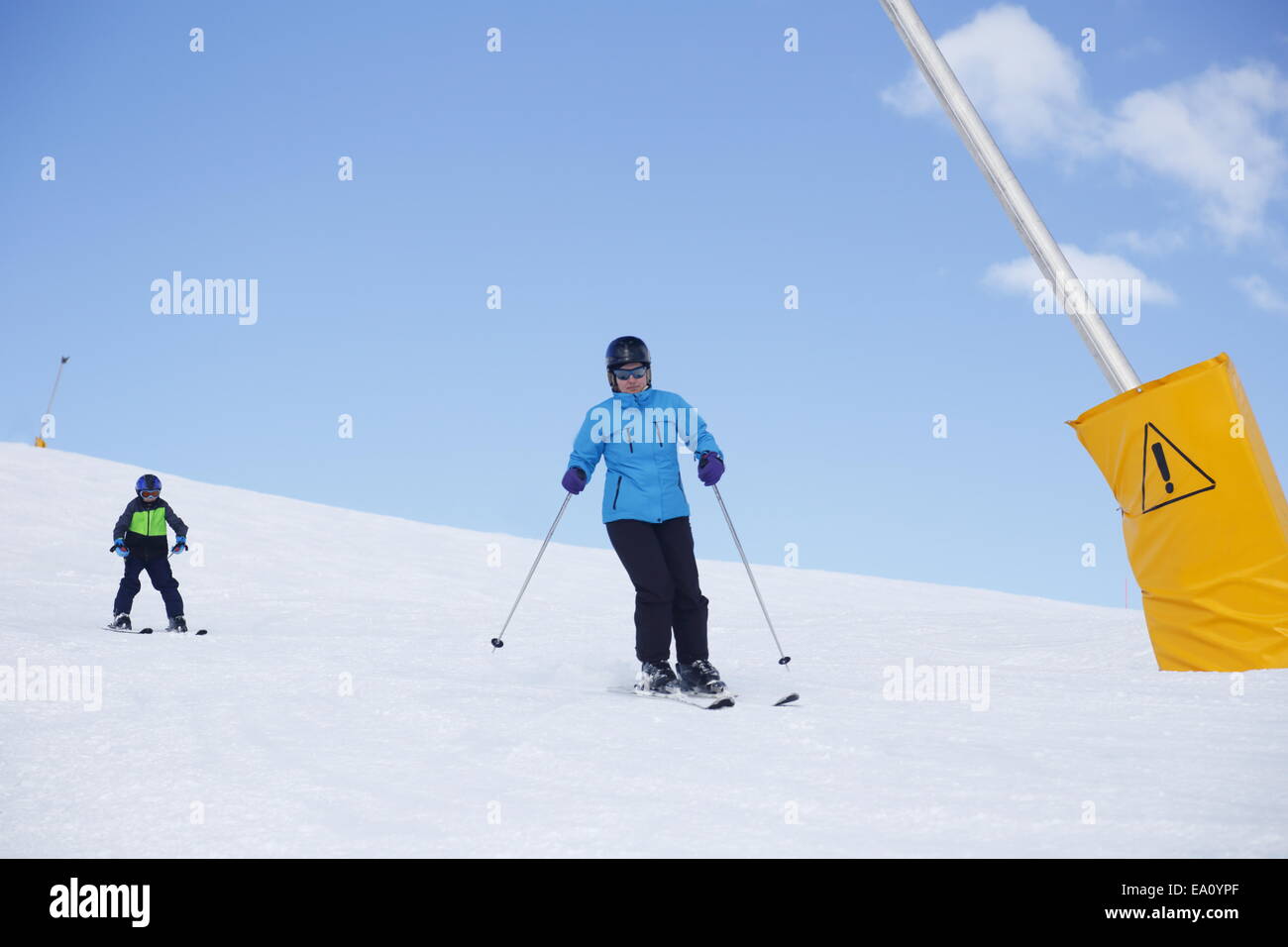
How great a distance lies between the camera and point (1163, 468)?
5.42 meters

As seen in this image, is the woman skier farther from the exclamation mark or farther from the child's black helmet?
the exclamation mark

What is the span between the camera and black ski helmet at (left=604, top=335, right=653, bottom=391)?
542cm

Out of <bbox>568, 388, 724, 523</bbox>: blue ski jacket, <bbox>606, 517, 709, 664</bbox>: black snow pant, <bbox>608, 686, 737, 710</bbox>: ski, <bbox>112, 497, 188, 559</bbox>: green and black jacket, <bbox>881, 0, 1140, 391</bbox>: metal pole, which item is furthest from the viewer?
<bbox>112, 497, 188, 559</bbox>: green and black jacket

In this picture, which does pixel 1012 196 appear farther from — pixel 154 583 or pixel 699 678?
pixel 154 583

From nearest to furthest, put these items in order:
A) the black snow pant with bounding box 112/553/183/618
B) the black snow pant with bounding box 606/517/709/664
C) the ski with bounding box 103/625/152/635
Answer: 1. the black snow pant with bounding box 606/517/709/664
2. the ski with bounding box 103/625/152/635
3. the black snow pant with bounding box 112/553/183/618

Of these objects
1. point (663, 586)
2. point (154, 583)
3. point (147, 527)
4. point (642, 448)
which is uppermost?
point (642, 448)

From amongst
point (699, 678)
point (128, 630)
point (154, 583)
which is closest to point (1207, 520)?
point (699, 678)

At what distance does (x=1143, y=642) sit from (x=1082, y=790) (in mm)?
4170

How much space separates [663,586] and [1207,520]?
303cm

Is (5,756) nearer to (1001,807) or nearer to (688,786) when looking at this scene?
(688,786)

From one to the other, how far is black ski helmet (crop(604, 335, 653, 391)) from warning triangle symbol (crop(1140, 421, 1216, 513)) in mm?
2902

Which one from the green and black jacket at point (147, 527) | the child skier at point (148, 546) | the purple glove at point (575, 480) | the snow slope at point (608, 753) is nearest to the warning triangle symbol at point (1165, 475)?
the snow slope at point (608, 753)

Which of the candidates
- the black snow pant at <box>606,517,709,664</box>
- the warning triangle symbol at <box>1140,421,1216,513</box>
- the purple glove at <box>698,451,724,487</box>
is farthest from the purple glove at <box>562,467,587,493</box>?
the warning triangle symbol at <box>1140,421,1216,513</box>

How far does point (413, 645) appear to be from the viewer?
7.30 metres
